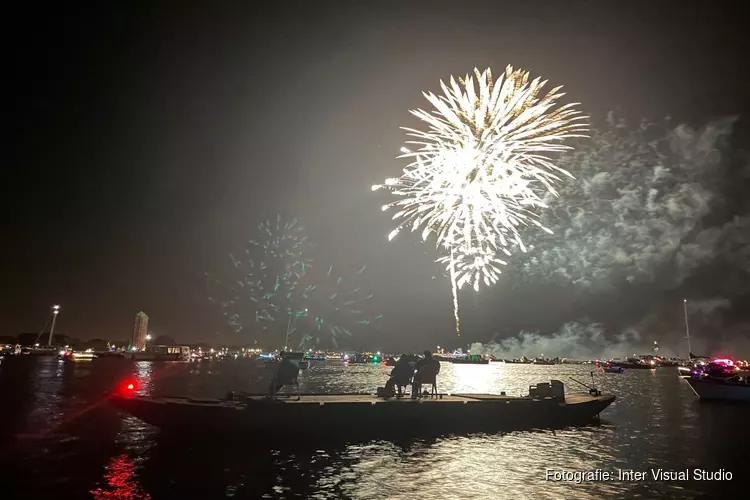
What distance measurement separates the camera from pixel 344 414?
93.1 feet

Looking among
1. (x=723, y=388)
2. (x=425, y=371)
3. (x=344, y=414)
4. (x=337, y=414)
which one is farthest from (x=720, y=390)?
(x=337, y=414)

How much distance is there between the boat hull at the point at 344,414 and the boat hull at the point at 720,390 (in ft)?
132

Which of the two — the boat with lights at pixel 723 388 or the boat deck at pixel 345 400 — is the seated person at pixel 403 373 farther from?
the boat with lights at pixel 723 388

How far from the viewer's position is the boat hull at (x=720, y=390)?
58.0m

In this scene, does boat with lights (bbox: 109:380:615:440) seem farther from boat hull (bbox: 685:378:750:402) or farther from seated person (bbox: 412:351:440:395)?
boat hull (bbox: 685:378:750:402)

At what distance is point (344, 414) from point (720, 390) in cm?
6067

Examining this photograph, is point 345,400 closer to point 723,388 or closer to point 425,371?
point 425,371

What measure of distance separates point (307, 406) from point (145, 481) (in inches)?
416

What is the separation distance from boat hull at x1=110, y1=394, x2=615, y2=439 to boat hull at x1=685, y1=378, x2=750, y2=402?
1580 inches

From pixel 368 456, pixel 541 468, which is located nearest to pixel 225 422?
pixel 368 456

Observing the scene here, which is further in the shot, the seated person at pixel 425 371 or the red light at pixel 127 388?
the seated person at pixel 425 371

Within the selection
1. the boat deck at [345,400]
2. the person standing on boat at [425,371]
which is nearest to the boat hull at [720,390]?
the boat deck at [345,400]

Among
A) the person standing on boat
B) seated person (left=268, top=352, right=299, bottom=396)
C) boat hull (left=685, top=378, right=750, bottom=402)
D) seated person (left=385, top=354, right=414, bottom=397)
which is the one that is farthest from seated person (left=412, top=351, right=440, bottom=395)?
boat hull (left=685, top=378, right=750, bottom=402)

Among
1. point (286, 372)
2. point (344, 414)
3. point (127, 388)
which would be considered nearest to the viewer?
point (286, 372)
